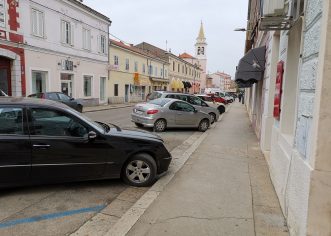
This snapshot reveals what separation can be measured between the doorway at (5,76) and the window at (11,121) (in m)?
14.7

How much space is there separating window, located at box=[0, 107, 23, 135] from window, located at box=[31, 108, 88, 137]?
Answer: 0.61 feet

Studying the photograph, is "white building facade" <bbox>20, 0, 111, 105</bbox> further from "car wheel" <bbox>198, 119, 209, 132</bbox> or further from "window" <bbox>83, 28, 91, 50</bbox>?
"car wheel" <bbox>198, 119, 209, 132</bbox>

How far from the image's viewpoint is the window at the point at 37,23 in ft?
61.7

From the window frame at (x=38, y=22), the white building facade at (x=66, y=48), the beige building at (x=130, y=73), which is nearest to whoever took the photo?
the window frame at (x=38, y=22)

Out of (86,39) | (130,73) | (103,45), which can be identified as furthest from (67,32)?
(130,73)

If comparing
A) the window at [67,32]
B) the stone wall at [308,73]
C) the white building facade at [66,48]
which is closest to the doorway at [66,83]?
the white building facade at [66,48]

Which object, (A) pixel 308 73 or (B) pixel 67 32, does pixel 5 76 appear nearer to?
(B) pixel 67 32

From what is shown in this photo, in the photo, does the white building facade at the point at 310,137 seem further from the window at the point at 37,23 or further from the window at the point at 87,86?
the window at the point at 87,86

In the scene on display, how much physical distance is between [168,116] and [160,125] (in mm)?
505

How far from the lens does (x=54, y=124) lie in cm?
481

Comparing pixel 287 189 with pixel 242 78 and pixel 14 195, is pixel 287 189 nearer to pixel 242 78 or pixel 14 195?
pixel 14 195

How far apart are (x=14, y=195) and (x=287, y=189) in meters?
4.19

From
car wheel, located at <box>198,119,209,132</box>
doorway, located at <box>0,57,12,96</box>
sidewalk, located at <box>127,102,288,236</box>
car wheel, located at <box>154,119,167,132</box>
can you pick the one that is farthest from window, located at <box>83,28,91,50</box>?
sidewalk, located at <box>127,102,288,236</box>

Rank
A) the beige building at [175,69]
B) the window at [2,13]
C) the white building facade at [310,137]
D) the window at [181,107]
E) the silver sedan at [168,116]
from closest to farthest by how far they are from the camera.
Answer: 1. the white building facade at [310,137]
2. the silver sedan at [168,116]
3. the window at [181,107]
4. the window at [2,13]
5. the beige building at [175,69]
